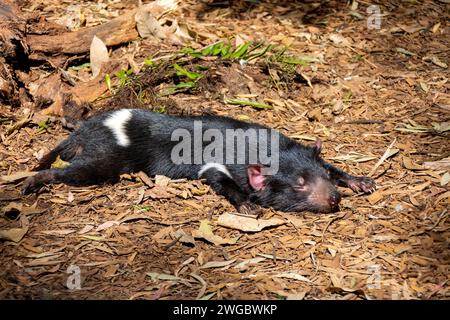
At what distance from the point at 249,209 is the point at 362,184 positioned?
72 centimetres

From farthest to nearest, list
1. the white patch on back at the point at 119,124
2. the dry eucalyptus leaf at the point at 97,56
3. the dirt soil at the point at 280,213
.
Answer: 1. the dry eucalyptus leaf at the point at 97,56
2. the white patch on back at the point at 119,124
3. the dirt soil at the point at 280,213

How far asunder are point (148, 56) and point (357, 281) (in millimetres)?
2687

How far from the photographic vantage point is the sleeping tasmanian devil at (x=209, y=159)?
361 centimetres

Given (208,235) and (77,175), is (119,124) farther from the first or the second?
(208,235)

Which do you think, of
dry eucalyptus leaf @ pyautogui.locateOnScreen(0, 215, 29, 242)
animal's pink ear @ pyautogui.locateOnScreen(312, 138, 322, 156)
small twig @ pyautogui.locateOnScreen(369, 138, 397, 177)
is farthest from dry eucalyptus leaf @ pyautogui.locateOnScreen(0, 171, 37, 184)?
small twig @ pyautogui.locateOnScreen(369, 138, 397, 177)

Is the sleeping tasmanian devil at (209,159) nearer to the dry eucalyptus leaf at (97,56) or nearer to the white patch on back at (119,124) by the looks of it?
the white patch on back at (119,124)

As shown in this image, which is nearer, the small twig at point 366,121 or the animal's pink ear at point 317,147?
the animal's pink ear at point 317,147

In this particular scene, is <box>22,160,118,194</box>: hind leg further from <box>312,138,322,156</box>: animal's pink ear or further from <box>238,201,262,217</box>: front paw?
<box>312,138,322,156</box>: animal's pink ear

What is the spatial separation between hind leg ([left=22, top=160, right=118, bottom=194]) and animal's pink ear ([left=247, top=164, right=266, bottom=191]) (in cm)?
88

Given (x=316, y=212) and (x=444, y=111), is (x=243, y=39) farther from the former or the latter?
(x=316, y=212)

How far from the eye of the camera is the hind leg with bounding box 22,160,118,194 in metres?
3.70

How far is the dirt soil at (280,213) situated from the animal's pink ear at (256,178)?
177 mm

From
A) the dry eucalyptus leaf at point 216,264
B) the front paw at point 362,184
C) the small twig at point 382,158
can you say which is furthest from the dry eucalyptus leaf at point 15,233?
the small twig at point 382,158

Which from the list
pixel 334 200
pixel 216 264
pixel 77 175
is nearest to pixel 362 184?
pixel 334 200
